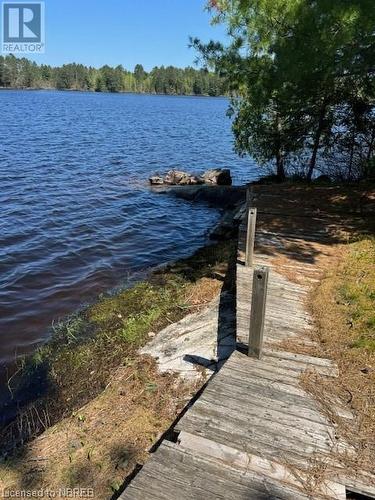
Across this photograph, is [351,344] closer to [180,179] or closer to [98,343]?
[98,343]

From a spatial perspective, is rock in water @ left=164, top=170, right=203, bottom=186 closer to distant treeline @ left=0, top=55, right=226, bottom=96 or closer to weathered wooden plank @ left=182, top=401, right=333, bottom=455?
weathered wooden plank @ left=182, top=401, right=333, bottom=455

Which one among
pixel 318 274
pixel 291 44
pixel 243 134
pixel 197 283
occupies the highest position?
pixel 291 44

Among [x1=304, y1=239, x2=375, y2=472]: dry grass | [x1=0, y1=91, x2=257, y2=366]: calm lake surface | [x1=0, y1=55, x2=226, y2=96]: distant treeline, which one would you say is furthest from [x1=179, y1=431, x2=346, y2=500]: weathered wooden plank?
[x1=0, y1=55, x2=226, y2=96]: distant treeline

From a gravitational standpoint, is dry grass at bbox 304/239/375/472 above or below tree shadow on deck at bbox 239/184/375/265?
below

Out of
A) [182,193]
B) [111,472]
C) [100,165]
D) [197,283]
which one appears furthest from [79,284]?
[100,165]

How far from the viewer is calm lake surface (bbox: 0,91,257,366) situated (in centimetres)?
995

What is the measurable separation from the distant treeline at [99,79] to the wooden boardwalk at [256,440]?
5959 inches

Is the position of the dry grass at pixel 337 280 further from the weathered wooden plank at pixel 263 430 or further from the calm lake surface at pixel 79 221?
the calm lake surface at pixel 79 221

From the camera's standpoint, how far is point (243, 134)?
16.4 m

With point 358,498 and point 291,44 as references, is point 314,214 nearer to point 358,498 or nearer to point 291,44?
point 291,44

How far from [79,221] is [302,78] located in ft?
30.7

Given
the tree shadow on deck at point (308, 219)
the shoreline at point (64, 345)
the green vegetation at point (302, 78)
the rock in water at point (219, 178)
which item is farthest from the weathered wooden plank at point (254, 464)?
the rock in water at point (219, 178)

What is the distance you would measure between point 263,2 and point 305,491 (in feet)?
28.6

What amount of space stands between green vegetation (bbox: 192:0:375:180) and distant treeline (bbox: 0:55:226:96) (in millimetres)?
139506
